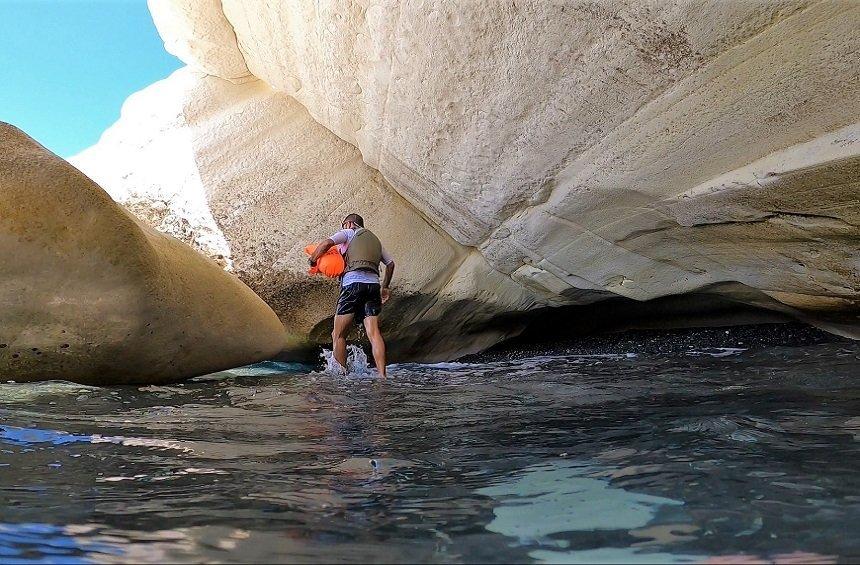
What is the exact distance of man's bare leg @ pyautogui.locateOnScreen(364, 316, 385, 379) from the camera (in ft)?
16.4

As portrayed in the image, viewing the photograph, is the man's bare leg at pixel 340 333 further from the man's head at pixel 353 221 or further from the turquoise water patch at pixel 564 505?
the turquoise water patch at pixel 564 505

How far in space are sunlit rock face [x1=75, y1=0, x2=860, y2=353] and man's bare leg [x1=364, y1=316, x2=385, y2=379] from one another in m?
0.88

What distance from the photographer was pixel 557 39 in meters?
3.96

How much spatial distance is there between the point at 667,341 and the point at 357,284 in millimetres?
2946

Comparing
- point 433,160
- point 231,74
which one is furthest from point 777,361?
point 231,74

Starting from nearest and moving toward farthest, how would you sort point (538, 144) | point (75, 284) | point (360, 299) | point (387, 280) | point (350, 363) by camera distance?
1. point (75, 284)
2. point (538, 144)
3. point (360, 299)
4. point (387, 280)
5. point (350, 363)

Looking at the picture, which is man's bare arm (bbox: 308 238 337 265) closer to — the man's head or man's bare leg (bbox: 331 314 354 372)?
the man's head

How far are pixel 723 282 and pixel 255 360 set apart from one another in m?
3.55

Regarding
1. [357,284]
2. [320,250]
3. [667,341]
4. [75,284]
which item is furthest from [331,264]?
[667,341]

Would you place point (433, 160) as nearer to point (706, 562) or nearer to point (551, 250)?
point (551, 250)

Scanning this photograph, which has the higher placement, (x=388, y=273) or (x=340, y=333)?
(x=388, y=273)

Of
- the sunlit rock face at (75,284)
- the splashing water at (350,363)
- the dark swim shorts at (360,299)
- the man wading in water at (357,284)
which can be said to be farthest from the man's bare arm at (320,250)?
the sunlit rock face at (75,284)

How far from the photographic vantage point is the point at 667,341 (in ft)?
20.3

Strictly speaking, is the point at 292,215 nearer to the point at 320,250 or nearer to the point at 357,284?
the point at 320,250
